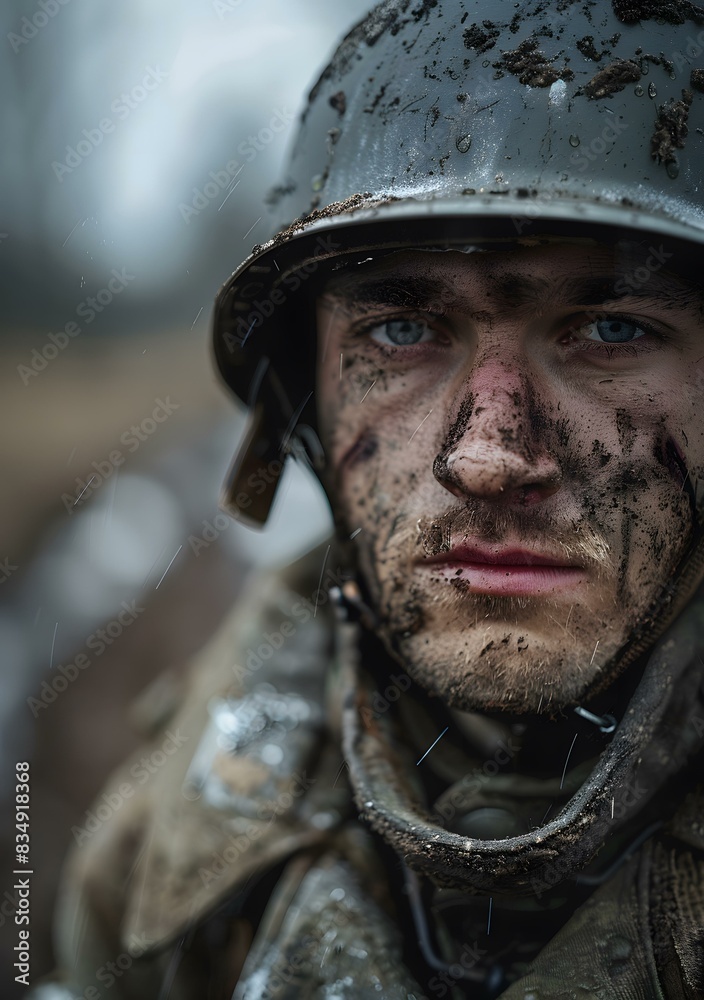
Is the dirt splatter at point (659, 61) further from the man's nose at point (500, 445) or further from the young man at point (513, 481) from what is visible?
the man's nose at point (500, 445)

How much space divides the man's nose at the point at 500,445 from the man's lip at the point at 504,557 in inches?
3.5

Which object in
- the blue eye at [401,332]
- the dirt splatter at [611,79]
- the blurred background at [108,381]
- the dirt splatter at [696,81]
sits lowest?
the blurred background at [108,381]

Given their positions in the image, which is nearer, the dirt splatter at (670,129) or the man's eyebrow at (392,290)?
the dirt splatter at (670,129)

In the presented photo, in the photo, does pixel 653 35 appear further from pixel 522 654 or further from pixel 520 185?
pixel 522 654

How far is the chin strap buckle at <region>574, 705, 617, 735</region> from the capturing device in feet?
4.91

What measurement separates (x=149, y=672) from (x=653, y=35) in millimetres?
3628

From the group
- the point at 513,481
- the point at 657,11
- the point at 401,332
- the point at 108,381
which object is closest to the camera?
the point at 513,481

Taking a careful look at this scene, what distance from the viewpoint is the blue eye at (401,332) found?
1567 millimetres

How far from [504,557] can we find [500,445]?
0.20 metres

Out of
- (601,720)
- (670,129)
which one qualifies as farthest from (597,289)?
(601,720)

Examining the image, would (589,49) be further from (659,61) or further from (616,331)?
(616,331)

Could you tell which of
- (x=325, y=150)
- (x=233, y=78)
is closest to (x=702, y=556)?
(x=325, y=150)

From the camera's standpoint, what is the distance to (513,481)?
134 cm

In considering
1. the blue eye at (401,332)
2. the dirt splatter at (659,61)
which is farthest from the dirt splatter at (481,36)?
the blue eye at (401,332)
